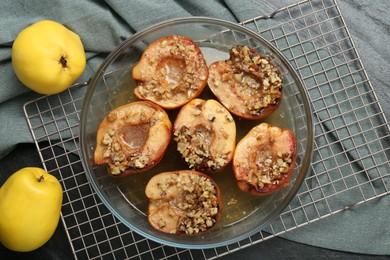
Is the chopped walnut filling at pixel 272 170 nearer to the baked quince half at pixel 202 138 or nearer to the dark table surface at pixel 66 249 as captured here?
the baked quince half at pixel 202 138

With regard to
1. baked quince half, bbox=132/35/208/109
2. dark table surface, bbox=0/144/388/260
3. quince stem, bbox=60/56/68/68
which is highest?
quince stem, bbox=60/56/68/68

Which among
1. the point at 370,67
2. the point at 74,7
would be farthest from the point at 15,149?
the point at 370,67

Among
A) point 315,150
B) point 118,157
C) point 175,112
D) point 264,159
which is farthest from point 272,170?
point 118,157

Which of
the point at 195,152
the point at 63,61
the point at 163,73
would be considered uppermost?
the point at 63,61

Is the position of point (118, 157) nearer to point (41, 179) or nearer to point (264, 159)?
point (41, 179)

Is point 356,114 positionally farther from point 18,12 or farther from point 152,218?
point 18,12

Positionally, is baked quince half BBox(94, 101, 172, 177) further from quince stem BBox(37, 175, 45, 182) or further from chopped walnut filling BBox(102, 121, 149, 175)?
quince stem BBox(37, 175, 45, 182)

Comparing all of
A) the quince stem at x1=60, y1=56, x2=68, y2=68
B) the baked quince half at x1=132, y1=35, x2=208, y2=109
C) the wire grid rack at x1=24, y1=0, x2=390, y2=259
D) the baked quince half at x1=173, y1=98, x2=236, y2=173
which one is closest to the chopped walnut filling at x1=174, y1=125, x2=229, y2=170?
the baked quince half at x1=173, y1=98, x2=236, y2=173

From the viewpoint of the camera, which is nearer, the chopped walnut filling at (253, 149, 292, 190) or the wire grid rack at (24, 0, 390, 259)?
the chopped walnut filling at (253, 149, 292, 190)
